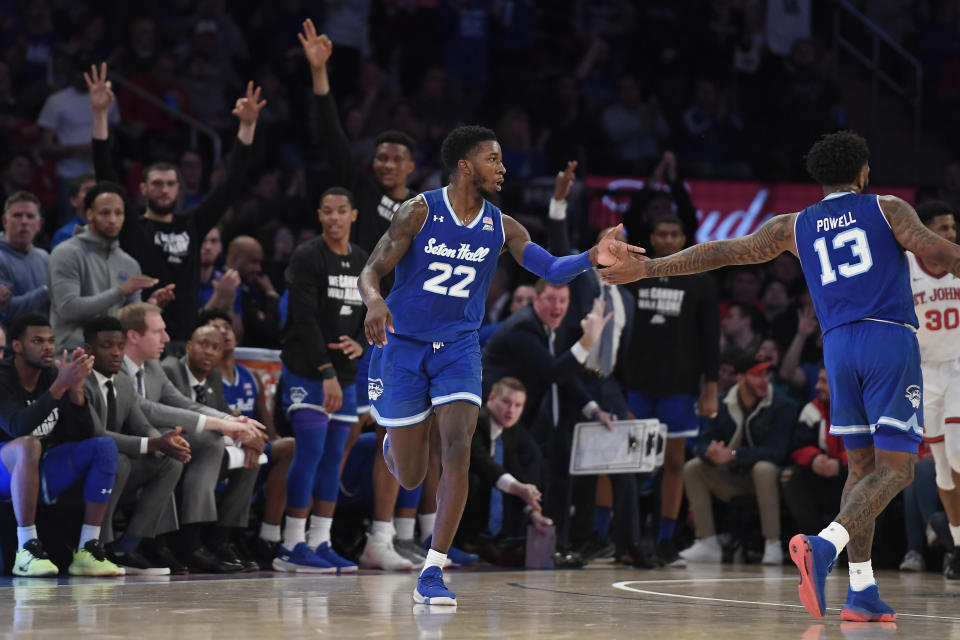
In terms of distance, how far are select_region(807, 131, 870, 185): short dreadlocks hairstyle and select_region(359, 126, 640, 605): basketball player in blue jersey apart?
994 millimetres

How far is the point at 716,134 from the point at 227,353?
8184 mm

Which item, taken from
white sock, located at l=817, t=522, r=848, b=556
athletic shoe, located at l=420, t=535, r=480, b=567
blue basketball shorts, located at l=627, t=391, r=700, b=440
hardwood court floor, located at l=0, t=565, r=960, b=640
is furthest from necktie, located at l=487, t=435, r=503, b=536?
white sock, located at l=817, t=522, r=848, b=556

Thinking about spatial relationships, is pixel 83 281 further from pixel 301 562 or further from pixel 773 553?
pixel 773 553

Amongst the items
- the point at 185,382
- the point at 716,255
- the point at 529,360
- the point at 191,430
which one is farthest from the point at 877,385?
the point at 185,382

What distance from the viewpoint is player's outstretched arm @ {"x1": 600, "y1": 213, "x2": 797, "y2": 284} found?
6.53 meters

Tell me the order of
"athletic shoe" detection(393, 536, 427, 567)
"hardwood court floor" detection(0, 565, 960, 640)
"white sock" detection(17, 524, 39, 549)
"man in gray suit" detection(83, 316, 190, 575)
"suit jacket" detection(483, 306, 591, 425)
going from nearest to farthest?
1. "hardwood court floor" detection(0, 565, 960, 640)
2. "white sock" detection(17, 524, 39, 549)
3. "man in gray suit" detection(83, 316, 190, 575)
4. "athletic shoe" detection(393, 536, 427, 567)
5. "suit jacket" detection(483, 306, 591, 425)

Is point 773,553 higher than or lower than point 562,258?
lower

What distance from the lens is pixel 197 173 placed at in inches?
469

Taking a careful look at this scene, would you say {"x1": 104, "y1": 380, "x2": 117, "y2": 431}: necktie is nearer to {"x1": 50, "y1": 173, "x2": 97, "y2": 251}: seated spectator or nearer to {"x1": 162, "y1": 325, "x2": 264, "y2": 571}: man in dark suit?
{"x1": 162, "y1": 325, "x2": 264, "y2": 571}: man in dark suit

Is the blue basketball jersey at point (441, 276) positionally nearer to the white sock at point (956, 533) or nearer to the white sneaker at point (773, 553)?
the white sock at point (956, 533)

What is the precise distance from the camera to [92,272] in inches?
337

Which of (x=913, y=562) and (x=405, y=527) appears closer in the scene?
(x=405, y=527)

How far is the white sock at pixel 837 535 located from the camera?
19.2 ft

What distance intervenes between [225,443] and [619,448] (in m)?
2.82
